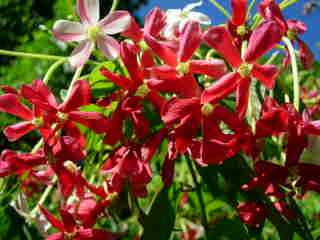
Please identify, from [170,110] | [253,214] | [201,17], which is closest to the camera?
[170,110]

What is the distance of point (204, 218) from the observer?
83 centimetres

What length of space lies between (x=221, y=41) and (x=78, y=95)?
7.2 inches

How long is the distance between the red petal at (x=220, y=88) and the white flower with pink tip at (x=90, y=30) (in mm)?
131

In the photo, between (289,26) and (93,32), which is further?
(289,26)

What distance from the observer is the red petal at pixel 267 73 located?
2.01 ft

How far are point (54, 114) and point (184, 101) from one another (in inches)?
6.6

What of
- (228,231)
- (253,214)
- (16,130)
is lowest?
(228,231)

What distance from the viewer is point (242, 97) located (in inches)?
23.9

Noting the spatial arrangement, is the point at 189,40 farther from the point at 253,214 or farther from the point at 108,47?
the point at 253,214

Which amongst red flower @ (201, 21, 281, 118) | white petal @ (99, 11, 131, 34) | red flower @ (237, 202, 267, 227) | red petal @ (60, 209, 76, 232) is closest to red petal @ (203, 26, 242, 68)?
red flower @ (201, 21, 281, 118)

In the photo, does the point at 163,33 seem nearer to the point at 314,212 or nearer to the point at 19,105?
the point at 19,105

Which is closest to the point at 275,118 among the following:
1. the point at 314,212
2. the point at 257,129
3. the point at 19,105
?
the point at 257,129

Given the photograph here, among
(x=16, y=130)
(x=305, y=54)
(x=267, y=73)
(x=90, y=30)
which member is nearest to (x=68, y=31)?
(x=90, y=30)

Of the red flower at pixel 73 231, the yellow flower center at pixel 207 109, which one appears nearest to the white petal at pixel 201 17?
the yellow flower center at pixel 207 109
